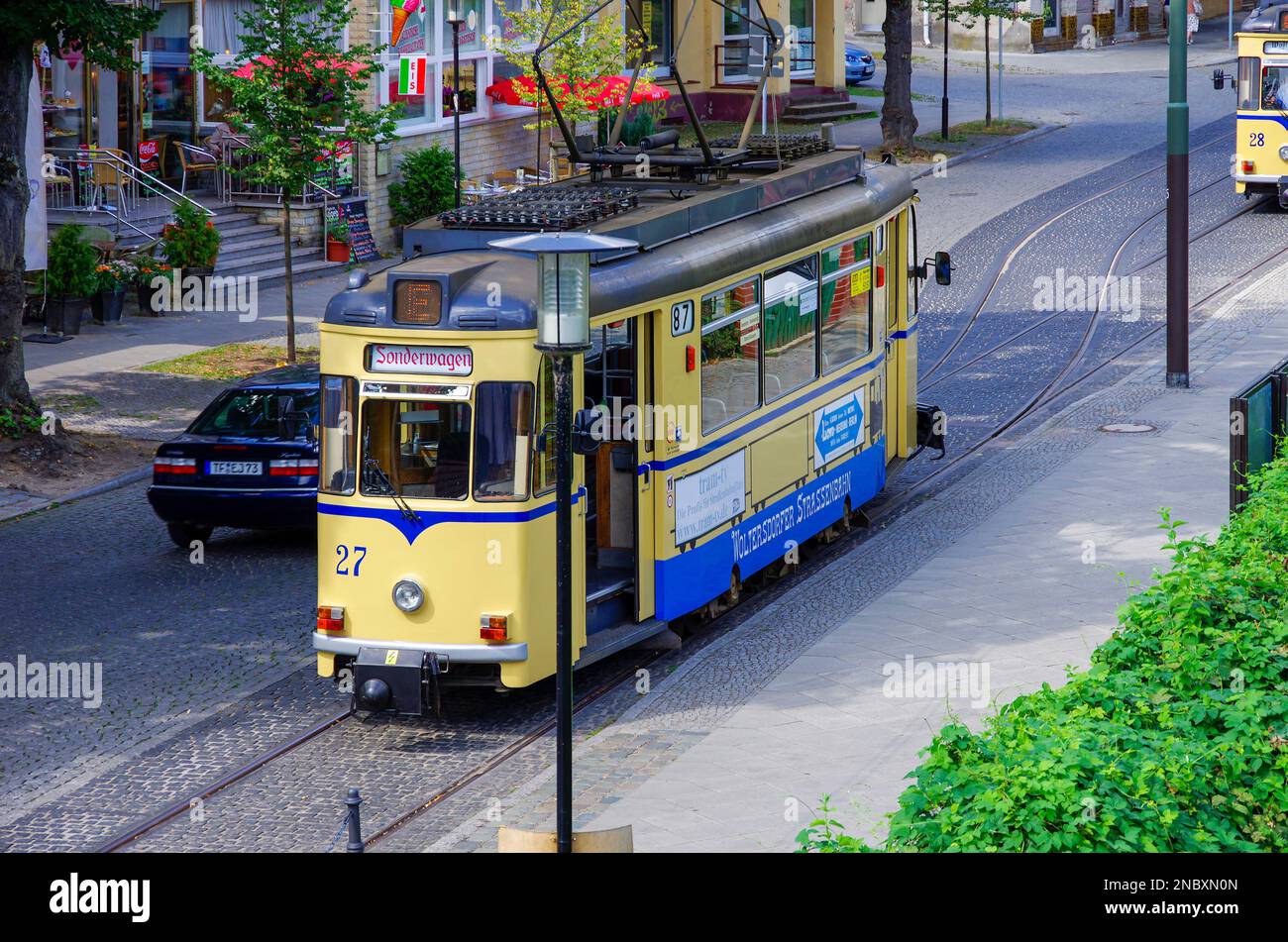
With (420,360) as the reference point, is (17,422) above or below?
below

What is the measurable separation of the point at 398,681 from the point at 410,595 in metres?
0.54

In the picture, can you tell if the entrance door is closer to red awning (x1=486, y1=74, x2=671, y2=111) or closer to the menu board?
the menu board

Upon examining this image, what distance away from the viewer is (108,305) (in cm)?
→ 2666

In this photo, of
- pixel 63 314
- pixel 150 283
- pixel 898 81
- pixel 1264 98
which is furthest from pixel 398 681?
pixel 898 81

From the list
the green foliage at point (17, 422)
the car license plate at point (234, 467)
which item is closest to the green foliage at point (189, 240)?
the green foliage at point (17, 422)

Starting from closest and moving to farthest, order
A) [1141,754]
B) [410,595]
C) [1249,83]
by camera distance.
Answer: [1141,754], [410,595], [1249,83]

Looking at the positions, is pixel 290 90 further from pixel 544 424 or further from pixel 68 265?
pixel 544 424

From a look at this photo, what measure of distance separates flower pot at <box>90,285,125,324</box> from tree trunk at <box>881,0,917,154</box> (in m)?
17.4

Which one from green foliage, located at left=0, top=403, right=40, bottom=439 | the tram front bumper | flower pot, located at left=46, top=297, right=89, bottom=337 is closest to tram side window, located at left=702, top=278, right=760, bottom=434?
the tram front bumper

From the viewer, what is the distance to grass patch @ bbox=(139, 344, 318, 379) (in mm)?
23875

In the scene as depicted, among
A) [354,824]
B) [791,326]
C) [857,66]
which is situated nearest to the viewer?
[354,824]

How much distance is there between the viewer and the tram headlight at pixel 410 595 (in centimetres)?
1194

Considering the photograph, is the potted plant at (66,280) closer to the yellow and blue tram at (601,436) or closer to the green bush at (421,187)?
the green bush at (421,187)
